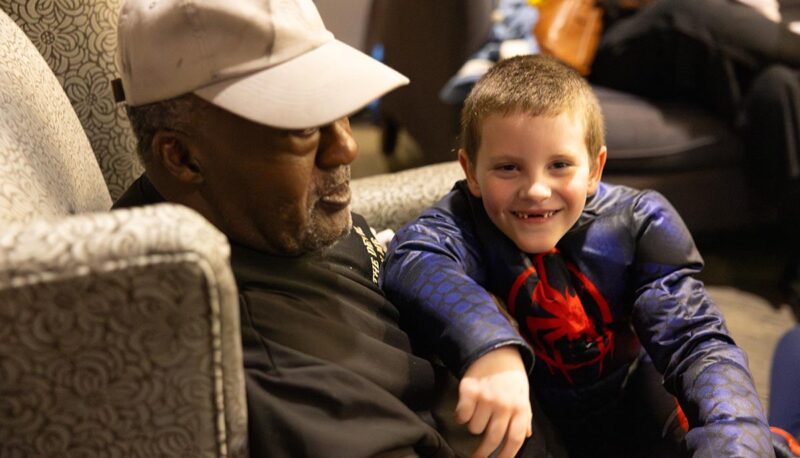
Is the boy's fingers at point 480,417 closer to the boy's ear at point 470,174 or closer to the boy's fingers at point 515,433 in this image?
the boy's fingers at point 515,433

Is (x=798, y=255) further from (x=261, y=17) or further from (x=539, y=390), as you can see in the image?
(x=261, y=17)

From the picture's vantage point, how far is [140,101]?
81 centimetres

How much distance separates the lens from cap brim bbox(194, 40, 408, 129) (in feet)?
2.55

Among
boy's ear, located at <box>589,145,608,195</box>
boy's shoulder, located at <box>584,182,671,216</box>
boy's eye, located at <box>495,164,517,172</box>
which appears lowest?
boy's shoulder, located at <box>584,182,671,216</box>

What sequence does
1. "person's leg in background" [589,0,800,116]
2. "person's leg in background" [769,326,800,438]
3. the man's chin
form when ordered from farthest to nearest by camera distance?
"person's leg in background" [589,0,800,116], "person's leg in background" [769,326,800,438], the man's chin

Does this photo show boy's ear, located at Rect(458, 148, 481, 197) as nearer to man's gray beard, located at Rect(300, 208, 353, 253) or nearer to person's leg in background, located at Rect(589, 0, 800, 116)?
man's gray beard, located at Rect(300, 208, 353, 253)

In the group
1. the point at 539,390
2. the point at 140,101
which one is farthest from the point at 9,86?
the point at 539,390

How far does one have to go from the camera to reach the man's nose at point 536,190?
101 cm

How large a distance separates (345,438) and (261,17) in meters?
0.40

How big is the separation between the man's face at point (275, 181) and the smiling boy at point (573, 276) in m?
0.16

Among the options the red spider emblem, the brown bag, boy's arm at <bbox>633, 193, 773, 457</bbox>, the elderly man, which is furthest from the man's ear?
the brown bag

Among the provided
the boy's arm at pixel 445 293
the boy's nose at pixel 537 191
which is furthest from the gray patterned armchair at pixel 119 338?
the boy's nose at pixel 537 191

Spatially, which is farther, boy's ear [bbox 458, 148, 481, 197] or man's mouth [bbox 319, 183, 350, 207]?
boy's ear [bbox 458, 148, 481, 197]

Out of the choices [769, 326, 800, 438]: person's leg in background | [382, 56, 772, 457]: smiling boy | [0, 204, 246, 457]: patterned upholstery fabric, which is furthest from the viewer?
[769, 326, 800, 438]: person's leg in background
